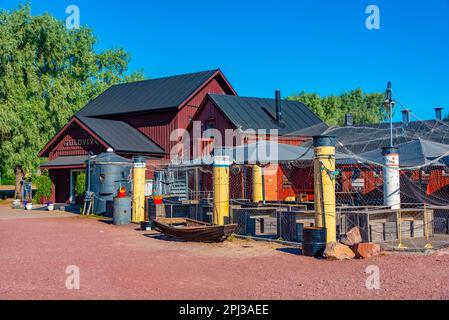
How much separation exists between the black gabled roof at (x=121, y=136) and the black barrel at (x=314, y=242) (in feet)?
65.8

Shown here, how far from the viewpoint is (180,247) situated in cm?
1348

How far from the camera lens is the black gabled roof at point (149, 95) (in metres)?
35.6

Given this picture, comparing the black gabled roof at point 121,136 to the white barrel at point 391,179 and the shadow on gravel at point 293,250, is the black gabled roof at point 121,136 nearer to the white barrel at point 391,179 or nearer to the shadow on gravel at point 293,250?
Answer: the white barrel at point 391,179

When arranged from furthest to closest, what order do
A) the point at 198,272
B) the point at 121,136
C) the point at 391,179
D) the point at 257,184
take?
the point at 121,136
the point at 257,184
the point at 391,179
the point at 198,272

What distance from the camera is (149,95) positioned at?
38.1 metres

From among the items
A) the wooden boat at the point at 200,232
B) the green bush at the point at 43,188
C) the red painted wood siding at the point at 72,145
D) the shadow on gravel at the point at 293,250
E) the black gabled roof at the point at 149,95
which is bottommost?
the shadow on gravel at the point at 293,250

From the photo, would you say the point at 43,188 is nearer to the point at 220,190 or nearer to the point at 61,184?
the point at 61,184

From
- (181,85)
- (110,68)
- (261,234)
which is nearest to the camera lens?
(261,234)

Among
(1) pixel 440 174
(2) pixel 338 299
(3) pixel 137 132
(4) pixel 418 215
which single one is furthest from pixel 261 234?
(3) pixel 137 132

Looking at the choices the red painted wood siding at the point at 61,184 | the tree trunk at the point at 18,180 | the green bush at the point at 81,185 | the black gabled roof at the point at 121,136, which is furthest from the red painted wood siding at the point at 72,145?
the tree trunk at the point at 18,180

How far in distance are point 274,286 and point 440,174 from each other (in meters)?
19.4

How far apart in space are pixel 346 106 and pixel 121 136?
2057 inches

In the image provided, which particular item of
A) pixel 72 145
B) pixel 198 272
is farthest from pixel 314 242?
pixel 72 145

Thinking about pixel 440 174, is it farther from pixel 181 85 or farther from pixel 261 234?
pixel 181 85
